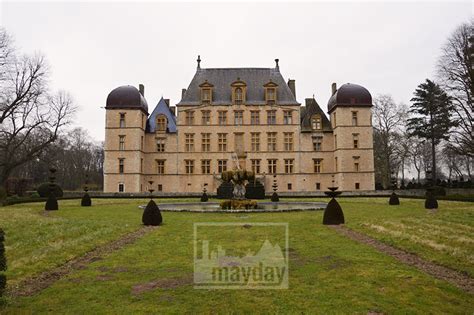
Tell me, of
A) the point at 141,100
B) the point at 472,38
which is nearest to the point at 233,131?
the point at 141,100

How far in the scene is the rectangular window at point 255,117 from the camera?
42.8 metres

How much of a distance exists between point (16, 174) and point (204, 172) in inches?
1151

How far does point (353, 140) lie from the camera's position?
41688mm

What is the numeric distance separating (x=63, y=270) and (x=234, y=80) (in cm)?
3980

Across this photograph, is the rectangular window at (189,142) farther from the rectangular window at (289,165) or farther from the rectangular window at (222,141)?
the rectangular window at (289,165)

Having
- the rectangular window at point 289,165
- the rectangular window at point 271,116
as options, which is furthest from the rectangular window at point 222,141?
the rectangular window at point 289,165

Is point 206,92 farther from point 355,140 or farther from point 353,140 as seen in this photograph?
point 355,140

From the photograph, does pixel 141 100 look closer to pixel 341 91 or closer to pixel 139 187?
pixel 139 187

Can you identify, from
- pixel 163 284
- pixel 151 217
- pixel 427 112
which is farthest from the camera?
pixel 427 112

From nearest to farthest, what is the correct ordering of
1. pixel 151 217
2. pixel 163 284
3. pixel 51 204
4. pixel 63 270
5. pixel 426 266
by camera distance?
pixel 163 284 → pixel 63 270 → pixel 426 266 → pixel 151 217 → pixel 51 204

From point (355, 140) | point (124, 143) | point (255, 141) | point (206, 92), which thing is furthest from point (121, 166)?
point (355, 140)

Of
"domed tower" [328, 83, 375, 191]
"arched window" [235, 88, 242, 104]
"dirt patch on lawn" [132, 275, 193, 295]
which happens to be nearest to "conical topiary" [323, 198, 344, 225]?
"dirt patch on lawn" [132, 275, 193, 295]

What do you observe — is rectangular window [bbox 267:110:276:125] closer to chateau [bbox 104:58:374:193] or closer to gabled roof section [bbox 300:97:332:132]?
chateau [bbox 104:58:374:193]

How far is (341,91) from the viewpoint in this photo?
42438 millimetres
